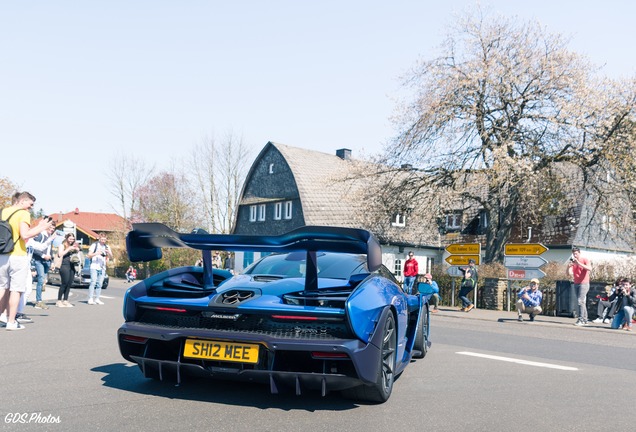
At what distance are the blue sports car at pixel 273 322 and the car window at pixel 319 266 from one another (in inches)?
12.7

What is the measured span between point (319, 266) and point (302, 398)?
4.05 feet

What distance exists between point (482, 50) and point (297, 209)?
21.1m

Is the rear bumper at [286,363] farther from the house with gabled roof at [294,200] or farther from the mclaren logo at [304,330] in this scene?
the house with gabled roof at [294,200]

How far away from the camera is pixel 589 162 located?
26734 mm

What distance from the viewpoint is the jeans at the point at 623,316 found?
51.7ft

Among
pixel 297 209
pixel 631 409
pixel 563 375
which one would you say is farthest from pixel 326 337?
pixel 297 209

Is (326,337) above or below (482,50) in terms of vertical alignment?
below

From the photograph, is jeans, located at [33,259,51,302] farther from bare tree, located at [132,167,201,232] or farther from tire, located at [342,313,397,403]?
bare tree, located at [132,167,201,232]

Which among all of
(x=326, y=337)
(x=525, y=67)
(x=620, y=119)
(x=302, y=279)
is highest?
(x=525, y=67)

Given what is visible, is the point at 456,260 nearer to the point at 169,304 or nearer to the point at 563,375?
the point at 563,375

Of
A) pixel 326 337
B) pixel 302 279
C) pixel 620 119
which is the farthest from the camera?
pixel 620 119

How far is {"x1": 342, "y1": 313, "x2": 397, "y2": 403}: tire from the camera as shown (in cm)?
489

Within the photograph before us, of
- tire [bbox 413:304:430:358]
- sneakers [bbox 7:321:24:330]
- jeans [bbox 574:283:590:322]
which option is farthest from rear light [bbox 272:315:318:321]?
jeans [bbox 574:283:590:322]

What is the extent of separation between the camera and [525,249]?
19391mm
